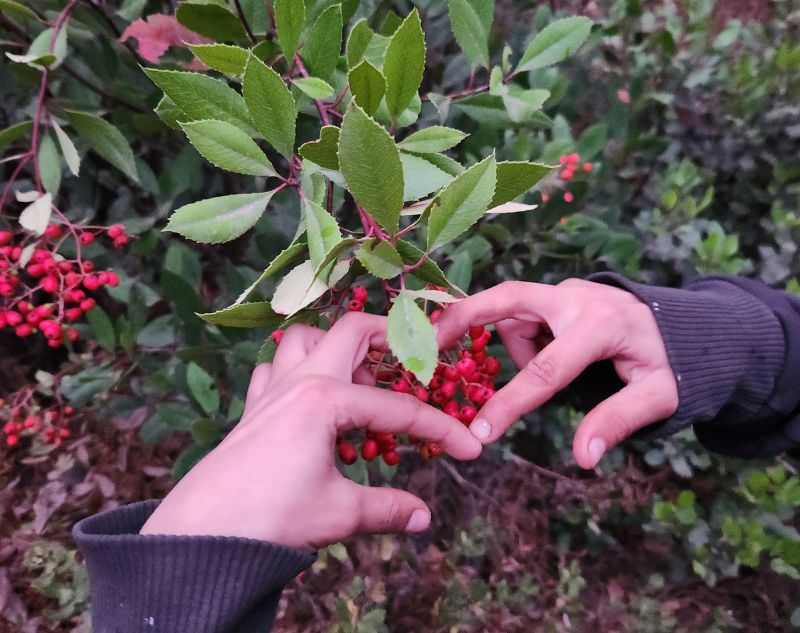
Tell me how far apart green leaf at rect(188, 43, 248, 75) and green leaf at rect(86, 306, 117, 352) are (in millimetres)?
920

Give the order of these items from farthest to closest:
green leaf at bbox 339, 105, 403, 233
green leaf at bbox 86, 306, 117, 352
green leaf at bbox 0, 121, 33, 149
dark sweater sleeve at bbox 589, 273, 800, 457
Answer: green leaf at bbox 86, 306, 117, 352 < green leaf at bbox 0, 121, 33, 149 < dark sweater sleeve at bbox 589, 273, 800, 457 < green leaf at bbox 339, 105, 403, 233

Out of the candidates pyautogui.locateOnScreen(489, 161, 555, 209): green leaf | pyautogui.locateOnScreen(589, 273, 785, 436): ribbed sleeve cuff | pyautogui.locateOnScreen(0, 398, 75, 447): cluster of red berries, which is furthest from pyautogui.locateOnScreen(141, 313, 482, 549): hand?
pyautogui.locateOnScreen(0, 398, 75, 447): cluster of red berries

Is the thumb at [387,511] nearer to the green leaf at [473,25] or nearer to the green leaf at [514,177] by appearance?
the green leaf at [514,177]

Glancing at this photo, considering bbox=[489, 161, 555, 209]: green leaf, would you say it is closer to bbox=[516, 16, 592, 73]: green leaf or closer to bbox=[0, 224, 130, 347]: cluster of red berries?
bbox=[516, 16, 592, 73]: green leaf

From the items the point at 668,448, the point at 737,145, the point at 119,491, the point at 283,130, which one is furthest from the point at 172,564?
the point at 737,145

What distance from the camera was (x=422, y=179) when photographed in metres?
0.63

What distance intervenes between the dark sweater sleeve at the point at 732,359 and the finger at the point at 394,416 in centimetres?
37

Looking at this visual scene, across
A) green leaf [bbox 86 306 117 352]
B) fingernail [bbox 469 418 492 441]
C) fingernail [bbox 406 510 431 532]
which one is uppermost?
fingernail [bbox 469 418 492 441]

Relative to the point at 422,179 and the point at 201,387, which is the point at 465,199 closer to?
the point at 422,179

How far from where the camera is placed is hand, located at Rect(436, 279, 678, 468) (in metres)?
0.79

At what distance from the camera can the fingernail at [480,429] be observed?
0.77m

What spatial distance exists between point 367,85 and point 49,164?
0.81 meters

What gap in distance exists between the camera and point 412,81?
2.01 ft

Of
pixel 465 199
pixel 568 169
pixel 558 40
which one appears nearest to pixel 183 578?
pixel 465 199
